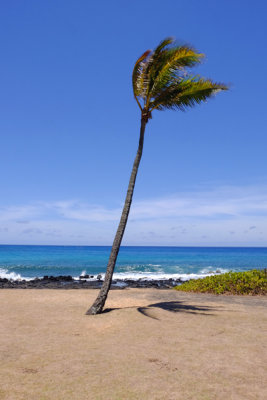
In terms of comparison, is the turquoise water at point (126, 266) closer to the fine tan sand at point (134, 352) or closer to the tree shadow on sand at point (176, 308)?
the tree shadow on sand at point (176, 308)

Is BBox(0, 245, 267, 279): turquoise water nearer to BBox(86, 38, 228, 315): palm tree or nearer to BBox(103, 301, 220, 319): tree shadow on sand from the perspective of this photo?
BBox(103, 301, 220, 319): tree shadow on sand

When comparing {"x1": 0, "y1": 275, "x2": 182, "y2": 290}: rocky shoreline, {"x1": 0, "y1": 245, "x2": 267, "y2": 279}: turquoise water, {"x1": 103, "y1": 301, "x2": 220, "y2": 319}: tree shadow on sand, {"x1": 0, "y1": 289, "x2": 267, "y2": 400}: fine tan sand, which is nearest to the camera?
{"x1": 0, "y1": 289, "x2": 267, "y2": 400}: fine tan sand

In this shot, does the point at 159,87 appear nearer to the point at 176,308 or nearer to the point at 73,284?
the point at 176,308

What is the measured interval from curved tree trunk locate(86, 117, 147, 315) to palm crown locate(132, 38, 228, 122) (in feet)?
2.93

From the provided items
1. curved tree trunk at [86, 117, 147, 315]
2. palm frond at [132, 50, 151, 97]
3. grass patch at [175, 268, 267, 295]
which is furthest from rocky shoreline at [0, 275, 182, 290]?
palm frond at [132, 50, 151, 97]

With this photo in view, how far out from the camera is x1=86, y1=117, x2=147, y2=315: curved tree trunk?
11.3 meters

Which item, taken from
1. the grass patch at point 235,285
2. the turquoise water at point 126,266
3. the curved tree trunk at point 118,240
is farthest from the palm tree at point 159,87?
the turquoise water at point 126,266

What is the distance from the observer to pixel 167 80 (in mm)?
11688

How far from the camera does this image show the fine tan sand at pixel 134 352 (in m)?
5.47

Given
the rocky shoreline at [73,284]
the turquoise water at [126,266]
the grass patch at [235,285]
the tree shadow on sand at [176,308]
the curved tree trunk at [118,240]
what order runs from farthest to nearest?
the turquoise water at [126,266], the rocky shoreline at [73,284], the grass patch at [235,285], the tree shadow on sand at [176,308], the curved tree trunk at [118,240]

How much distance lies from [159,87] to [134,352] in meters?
8.38

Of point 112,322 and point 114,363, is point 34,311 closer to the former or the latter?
point 112,322

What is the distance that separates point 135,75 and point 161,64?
3.10 feet

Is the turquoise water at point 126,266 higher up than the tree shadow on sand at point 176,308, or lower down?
lower down
